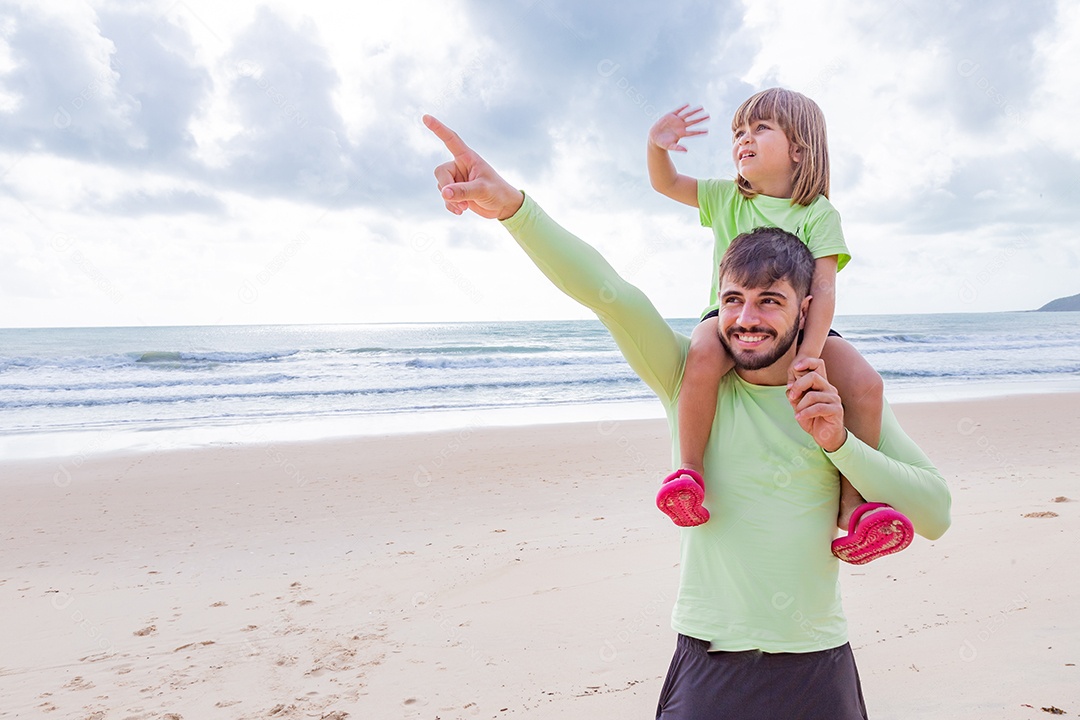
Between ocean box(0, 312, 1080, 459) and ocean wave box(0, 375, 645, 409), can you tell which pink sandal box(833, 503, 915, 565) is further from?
ocean wave box(0, 375, 645, 409)

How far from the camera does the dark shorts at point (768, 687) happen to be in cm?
150

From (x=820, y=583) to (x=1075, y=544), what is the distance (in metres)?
4.96

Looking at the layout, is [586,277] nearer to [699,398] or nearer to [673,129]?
[699,398]

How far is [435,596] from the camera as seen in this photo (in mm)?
4930

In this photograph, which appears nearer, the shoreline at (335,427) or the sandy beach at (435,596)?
the sandy beach at (435,596)

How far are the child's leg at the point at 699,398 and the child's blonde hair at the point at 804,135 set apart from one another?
809mm

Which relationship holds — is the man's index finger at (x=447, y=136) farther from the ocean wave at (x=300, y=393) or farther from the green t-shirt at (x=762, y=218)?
the ocean wave at (x=300, y=393)

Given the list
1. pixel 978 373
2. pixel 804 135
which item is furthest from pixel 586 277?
pixel 978 373

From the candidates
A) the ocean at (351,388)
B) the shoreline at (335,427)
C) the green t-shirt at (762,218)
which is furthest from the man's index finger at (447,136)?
the ocean at (351,388)

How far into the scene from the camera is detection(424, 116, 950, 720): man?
147 centimetres

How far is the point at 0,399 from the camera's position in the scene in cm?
1683

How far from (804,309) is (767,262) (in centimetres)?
23

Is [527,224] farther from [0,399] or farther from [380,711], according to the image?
[0,399]

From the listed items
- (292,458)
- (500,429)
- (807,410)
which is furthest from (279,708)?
(500,429)
